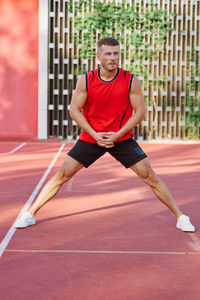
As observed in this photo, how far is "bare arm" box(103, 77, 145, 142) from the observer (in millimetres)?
4805

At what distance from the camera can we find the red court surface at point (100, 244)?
11.7 feet

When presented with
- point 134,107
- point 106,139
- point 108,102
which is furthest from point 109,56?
point 106,139

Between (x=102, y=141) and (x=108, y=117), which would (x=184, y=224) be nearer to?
(x=102, y=141)

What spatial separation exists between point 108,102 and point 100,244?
4.07 feet

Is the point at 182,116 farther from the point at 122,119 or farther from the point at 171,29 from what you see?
the point at 122,119

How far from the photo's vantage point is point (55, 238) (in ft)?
15.8

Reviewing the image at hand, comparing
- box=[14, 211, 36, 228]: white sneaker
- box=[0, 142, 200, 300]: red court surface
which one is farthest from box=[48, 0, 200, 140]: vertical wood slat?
box=[14, 211, 36, 228]: white sneaker

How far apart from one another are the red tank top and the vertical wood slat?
10472 mm

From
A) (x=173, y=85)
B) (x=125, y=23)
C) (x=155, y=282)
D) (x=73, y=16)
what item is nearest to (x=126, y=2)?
(x=125, y=23)

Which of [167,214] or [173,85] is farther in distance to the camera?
[173,85]

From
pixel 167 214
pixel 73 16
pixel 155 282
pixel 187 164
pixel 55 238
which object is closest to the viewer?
pixel 155 282

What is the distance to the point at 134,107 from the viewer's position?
4.86 meters

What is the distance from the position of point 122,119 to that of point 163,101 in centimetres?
1095

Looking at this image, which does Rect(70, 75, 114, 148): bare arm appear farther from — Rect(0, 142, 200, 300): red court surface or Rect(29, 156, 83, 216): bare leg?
Rect(0, 142, 200, 300): red court surface
